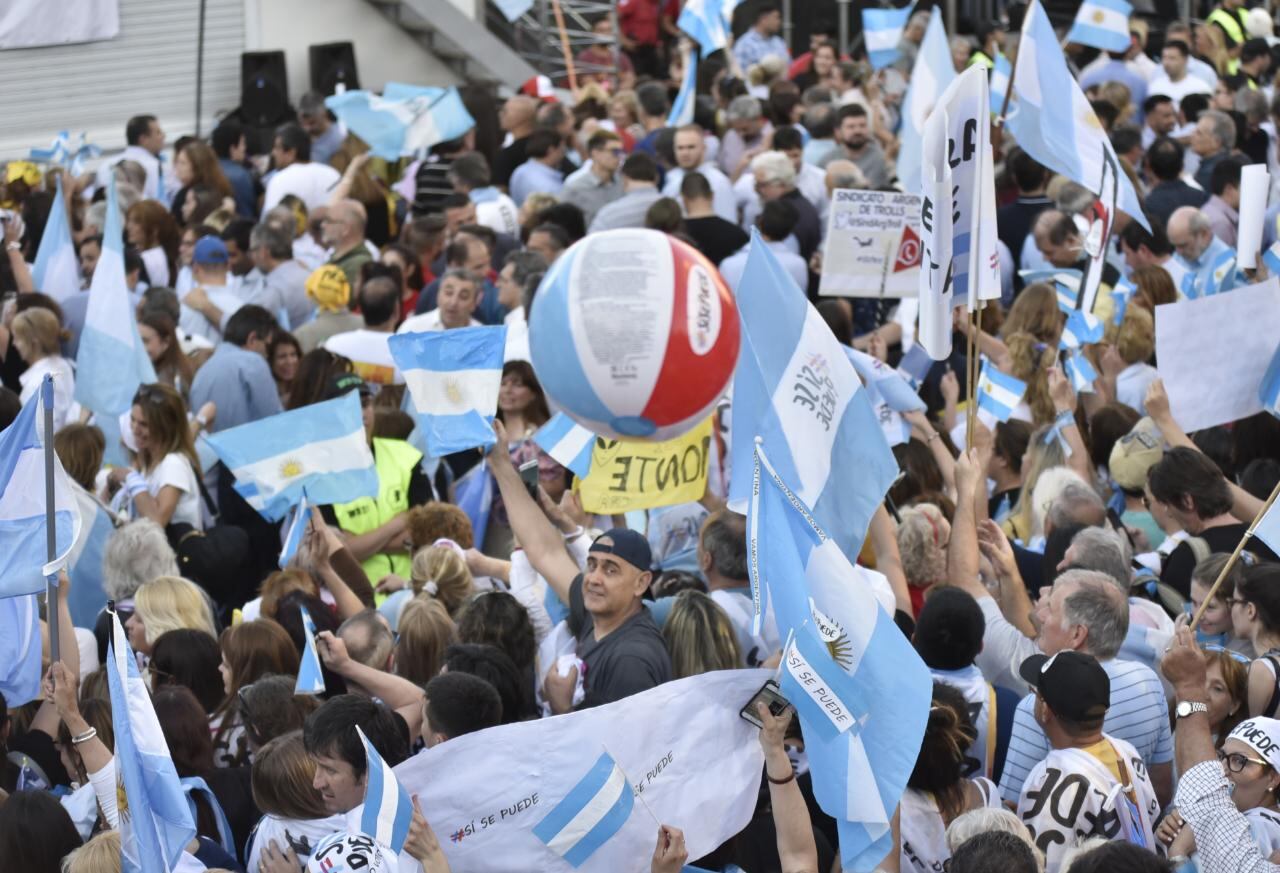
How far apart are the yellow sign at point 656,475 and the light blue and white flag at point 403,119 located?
751 centimetres

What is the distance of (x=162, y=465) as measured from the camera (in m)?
7.72

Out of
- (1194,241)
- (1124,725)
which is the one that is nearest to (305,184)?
(1194,241)

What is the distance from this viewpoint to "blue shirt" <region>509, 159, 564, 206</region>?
12.7 meters

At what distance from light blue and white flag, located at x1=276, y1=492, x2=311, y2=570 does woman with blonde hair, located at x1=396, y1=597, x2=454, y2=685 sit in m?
1.04

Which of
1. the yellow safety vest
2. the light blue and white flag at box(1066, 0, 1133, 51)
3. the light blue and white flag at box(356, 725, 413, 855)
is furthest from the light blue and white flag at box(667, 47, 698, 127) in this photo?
the light blue and white flag at box(356, 725, 413, 855)

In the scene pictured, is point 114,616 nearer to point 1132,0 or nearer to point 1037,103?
point 1037,103

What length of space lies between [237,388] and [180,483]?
38.5 inches

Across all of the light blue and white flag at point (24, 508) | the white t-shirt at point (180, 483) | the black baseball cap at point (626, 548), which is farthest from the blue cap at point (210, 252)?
the black baseball cap at point (626, 548)

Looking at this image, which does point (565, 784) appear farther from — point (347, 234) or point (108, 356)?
point (347, 234)

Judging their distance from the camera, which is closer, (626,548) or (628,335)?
(628,335)

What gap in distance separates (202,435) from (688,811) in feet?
14.4

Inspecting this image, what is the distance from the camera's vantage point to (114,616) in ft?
14.2

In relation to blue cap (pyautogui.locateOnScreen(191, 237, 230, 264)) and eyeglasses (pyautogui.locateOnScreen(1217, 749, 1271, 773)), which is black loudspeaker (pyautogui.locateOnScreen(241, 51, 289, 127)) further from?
eyeglasses (pyautogui.locateOnScreen(1217, 749, 1271, 773))

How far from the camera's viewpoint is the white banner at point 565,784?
4.41 m
